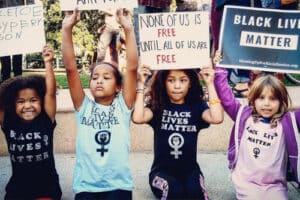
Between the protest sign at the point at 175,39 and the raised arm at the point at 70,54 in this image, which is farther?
the protest sign at the point at 175,39

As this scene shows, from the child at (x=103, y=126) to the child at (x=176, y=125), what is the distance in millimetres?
113

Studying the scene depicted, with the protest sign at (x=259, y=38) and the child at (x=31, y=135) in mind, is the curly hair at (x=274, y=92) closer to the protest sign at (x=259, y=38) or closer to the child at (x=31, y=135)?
the protest sign at (x=259, y=38)

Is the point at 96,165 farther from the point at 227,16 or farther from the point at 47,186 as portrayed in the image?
the point at 227,16

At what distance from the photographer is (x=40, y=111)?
2.71 m

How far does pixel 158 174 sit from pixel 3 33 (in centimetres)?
124

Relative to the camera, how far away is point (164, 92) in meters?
2.84

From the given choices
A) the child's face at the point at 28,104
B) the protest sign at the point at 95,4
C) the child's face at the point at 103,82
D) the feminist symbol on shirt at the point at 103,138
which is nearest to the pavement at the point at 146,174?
the feminist symbol on shirt at the point at 103,138

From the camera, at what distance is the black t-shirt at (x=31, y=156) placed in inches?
103

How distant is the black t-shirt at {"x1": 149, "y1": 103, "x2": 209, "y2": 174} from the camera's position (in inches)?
108

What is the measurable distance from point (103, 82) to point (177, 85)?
44 centimetres

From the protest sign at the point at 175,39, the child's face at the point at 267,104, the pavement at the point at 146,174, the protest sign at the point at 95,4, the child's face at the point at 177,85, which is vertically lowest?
the pavement at the point at 146,174

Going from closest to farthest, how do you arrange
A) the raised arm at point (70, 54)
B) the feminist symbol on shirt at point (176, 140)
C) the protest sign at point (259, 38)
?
the raised arm at point (70, 54) < the feminist symbol on shirt at point (176, 140) < the protest sign at point (259, 38)

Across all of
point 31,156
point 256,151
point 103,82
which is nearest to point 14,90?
point 31,156

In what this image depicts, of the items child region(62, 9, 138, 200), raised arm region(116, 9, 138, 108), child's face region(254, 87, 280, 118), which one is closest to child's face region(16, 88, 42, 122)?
child region(62, 9, 138, 200)
